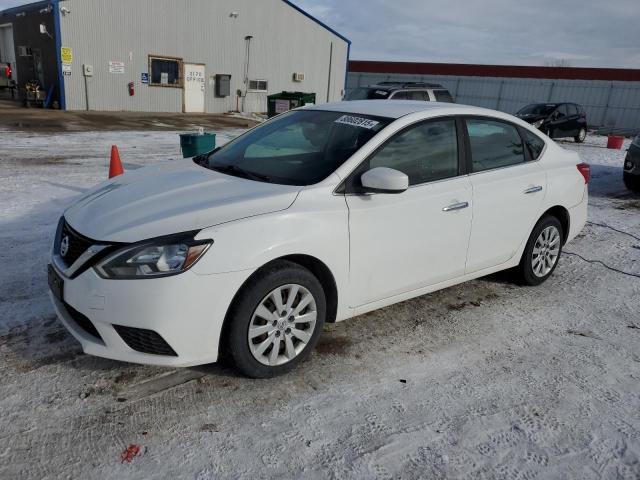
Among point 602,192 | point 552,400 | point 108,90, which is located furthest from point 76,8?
point 552,400

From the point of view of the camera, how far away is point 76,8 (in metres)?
19.6

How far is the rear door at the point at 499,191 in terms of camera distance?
411 centimetres

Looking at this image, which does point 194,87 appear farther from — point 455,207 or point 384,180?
point 384,180

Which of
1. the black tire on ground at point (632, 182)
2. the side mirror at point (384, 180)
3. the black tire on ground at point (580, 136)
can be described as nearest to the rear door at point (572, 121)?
the black tire on ground at point (580, 136)

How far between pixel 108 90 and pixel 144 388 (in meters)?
20.7

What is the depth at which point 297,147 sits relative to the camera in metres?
4.00

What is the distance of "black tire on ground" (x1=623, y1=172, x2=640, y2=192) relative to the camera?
959cm

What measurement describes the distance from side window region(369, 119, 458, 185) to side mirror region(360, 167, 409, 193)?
200 millimetres

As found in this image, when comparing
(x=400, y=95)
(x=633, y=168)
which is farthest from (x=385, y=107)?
(x=400, y=95)

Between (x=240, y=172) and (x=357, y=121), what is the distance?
0.93 metres

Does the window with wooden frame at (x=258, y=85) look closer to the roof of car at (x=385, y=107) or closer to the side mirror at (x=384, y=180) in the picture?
the roof of car at (x=385, y=107)

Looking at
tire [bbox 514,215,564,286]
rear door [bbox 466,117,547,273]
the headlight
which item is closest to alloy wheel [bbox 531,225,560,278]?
tire [bbox 514,215,564,286]

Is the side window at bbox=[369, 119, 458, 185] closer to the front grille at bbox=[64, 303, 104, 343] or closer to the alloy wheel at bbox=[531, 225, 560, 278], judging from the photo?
the alloy wheel at bbox=[531, 225, 560, 278]

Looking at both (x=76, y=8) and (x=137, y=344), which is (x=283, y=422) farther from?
(x=76, y=8)
